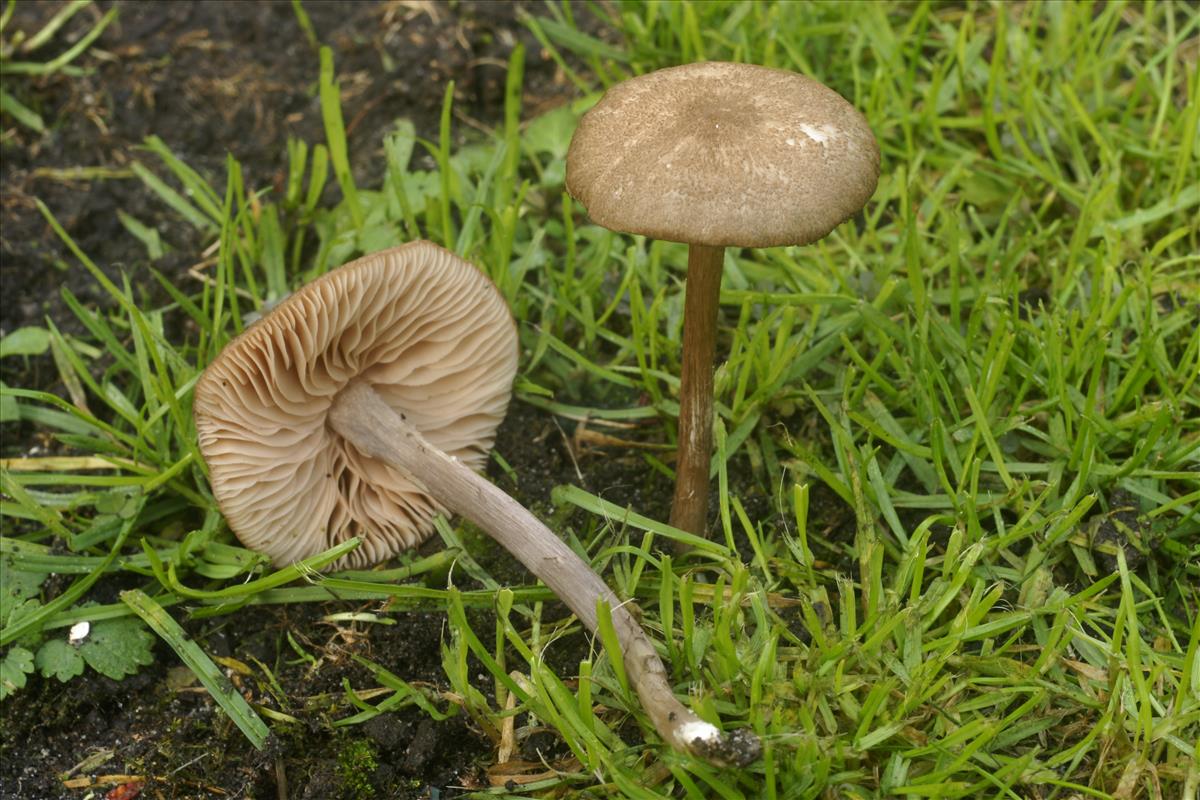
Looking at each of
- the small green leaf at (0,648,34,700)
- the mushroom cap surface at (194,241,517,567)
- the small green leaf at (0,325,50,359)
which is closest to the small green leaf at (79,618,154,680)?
the small green leaf at (0,648,34,700)

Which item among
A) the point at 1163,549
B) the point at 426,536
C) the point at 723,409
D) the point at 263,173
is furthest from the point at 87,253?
the point at 1163,549

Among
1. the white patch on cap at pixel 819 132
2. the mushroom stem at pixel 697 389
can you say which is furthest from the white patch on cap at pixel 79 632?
the white patch on cap at pixel 819 132

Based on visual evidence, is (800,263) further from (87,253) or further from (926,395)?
(87,253)

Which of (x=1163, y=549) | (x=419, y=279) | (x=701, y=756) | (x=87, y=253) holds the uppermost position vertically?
(x=419, y=279)

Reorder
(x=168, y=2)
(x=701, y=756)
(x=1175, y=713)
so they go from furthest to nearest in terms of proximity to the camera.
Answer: (x=168, y=2)
(x=1175, y=713)
(x=701, y=756)

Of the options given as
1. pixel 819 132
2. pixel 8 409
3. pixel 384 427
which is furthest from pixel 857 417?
pixel 8 409

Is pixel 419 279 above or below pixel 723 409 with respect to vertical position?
A: above

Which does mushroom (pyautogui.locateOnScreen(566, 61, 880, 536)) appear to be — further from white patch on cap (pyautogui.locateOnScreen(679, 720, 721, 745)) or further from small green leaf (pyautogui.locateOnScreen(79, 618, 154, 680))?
small green leaf (pyautogui.locateOnScreen(79, 618, 154, 680))

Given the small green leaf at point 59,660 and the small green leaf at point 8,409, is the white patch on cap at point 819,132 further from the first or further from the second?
the small green leaf at point 8,409
